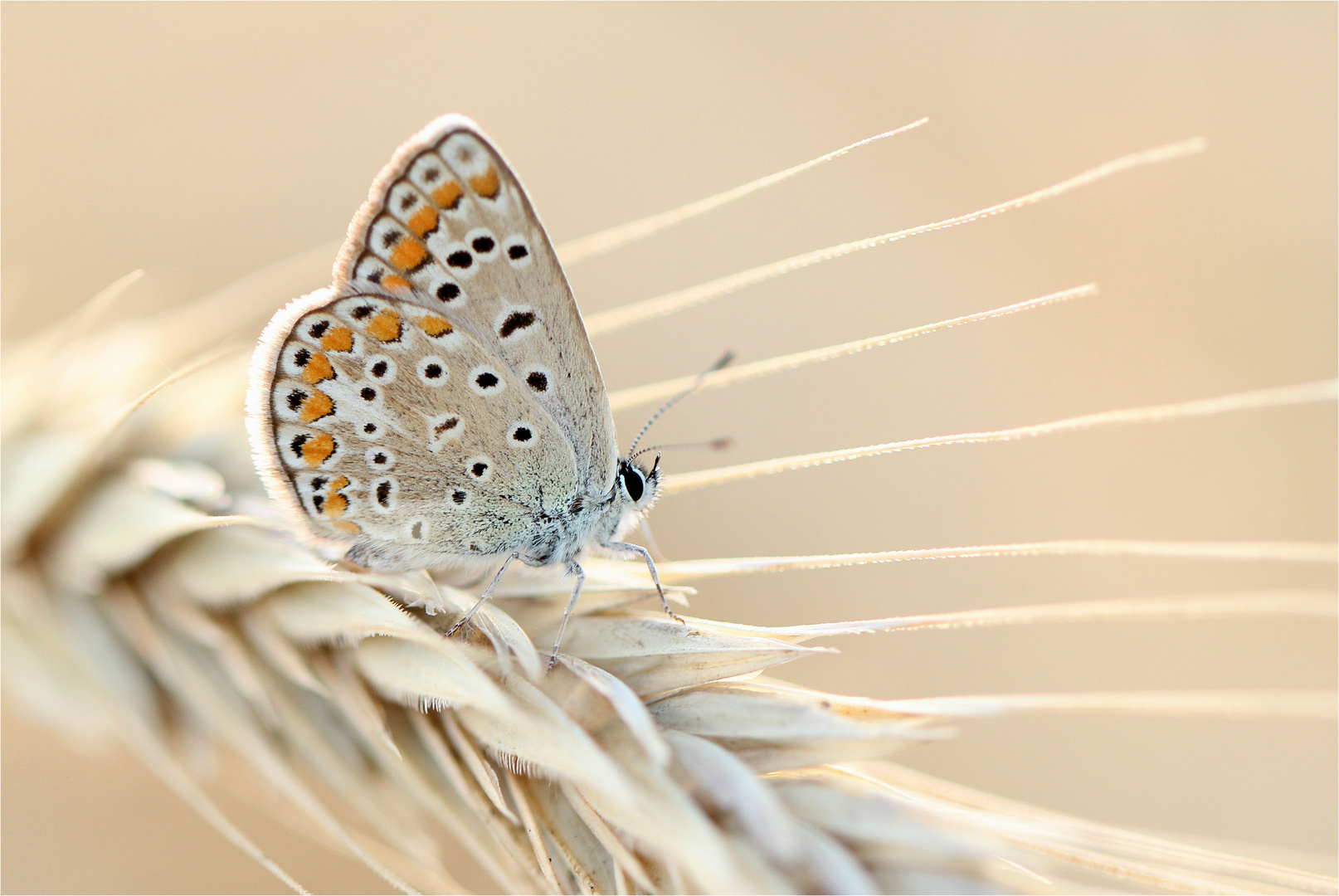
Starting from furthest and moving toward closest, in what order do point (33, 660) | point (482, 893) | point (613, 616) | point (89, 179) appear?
1. point (89, 179)
2. point (482, 893)
3. point (33, 660)
4. point (613, 616)

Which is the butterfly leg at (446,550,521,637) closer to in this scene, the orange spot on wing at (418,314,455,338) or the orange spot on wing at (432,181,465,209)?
the orange spot on wing at (418,314,455,338)

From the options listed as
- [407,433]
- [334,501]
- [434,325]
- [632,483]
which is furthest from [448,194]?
[632,483]

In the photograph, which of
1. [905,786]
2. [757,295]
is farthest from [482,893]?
[757,295]

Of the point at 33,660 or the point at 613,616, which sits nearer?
the point at 613,616

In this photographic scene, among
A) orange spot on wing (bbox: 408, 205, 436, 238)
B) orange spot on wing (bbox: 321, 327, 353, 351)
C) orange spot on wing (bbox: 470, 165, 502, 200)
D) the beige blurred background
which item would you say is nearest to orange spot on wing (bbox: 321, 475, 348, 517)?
orange spot on wing (bbox: 321, 327, 353, 351)

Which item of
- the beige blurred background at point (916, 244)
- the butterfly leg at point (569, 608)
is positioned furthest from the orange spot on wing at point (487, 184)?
the beige blurred background at point (916, 244)

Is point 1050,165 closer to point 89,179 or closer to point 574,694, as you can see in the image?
point 574,694
